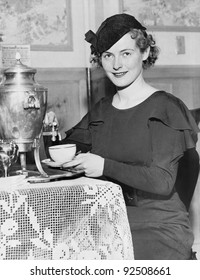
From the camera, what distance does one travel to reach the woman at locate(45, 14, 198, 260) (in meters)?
1.31

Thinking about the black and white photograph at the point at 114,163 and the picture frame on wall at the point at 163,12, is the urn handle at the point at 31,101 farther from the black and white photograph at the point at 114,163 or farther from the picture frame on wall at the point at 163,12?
the picture frame on wall at the point at 163,12

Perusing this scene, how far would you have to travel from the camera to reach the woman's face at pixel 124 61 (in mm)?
1501

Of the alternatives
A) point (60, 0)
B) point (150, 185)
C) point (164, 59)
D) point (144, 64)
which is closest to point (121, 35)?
point (144, 64)

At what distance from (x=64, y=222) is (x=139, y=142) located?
1.52ft

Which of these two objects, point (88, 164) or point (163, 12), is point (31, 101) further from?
point (163, 12)

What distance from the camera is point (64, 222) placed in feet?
3.46

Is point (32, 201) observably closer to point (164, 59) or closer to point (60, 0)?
point (164, 59)

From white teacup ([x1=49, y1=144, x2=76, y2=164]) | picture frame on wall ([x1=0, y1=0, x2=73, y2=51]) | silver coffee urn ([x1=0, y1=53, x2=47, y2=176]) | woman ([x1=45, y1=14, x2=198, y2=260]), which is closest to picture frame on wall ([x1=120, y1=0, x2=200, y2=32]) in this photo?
picture frame on wall ([x1=0, y1=0, x2=73, y2=51])

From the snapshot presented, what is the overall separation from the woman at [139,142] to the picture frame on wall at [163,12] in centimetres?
75

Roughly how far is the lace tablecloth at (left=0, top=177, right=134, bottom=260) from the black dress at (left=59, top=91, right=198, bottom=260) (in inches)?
8.1

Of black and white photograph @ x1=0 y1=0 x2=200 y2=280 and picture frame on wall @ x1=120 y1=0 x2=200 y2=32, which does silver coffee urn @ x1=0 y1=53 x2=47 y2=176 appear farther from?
picture frame on wall @ x1=120 y1=0 x2=200 y2=32

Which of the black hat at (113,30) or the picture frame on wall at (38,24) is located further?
the picture frame on wall at (38,24)

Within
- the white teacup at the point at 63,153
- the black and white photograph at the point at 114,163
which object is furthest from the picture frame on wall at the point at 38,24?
the white teacup at the point at 63,153

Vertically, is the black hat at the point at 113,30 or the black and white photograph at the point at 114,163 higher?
the black hat at the point at 113,30
